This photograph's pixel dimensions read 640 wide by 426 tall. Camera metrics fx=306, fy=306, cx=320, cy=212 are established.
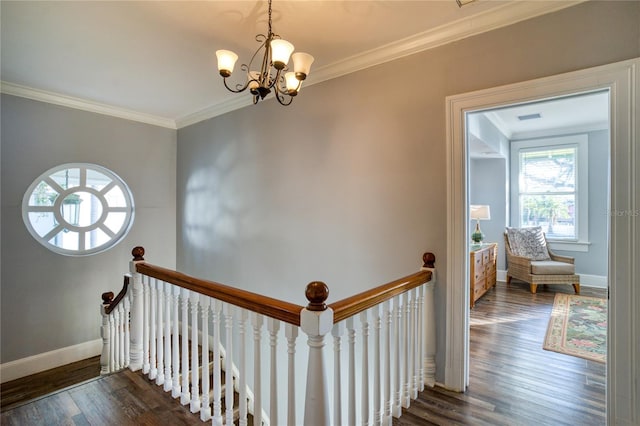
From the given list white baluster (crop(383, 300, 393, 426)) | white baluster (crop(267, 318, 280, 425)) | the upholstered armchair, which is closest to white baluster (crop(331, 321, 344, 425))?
white baluster (crop(267, 318, 280, 425))

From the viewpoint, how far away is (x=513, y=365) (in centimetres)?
259

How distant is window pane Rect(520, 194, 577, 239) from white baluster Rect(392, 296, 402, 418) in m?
5.21

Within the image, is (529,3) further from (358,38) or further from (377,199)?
(377,199)

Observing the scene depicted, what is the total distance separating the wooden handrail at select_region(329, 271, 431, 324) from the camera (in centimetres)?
135

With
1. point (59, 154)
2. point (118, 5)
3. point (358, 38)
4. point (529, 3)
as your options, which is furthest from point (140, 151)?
point (529, 3)

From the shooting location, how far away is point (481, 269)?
439 centimetres

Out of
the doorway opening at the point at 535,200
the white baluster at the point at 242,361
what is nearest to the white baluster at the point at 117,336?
the white baluster at the point at 242,361

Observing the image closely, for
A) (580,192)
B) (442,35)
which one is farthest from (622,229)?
(580,192)

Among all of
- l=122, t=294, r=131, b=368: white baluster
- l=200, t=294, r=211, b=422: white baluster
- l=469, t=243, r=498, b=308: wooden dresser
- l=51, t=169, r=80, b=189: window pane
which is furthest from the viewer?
l=469, t=243, r=498, b=308: wooden dresser

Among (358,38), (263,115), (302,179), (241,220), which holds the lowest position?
(241,220)

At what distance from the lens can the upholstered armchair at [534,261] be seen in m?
4.75

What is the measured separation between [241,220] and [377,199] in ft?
5.99

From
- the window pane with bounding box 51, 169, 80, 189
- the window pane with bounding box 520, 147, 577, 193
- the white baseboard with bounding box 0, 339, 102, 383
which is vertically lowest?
the white baseboard with bounding box 0, 339, 102, 383

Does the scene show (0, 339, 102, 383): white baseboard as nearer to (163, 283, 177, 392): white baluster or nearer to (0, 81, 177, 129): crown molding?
(163, 283, 177, 392): white baluster
